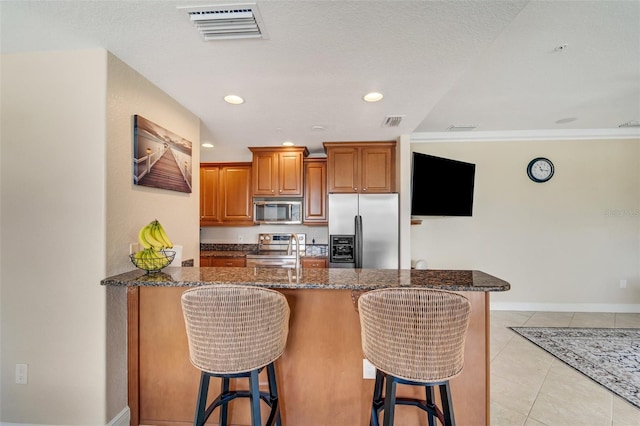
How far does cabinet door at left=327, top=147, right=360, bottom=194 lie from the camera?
12.6 feet

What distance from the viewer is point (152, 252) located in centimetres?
182

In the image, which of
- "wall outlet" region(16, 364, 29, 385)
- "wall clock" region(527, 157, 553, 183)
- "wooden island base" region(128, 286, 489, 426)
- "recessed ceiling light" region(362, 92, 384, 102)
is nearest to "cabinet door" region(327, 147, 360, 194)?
"recessed ceiling light" region(362, 92, 384, 102)

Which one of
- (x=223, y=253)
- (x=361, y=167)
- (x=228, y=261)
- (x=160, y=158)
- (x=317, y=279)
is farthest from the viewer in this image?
(x=223, y=253)

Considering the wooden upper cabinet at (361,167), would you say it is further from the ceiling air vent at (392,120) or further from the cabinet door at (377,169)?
the ceiling air vent at (392,120)

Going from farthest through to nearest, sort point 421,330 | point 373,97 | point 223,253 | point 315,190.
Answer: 1. point 223,253
2. point 315,190
3. point 373,97
4. point 421,330

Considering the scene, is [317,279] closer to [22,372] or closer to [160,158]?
[160,158]

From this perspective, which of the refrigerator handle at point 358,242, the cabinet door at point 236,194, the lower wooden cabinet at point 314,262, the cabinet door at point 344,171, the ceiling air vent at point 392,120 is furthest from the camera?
the cabinet door at point 236,194

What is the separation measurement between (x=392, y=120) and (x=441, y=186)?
128 centimetres

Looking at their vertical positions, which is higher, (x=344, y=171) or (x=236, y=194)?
(x=344, y=171)

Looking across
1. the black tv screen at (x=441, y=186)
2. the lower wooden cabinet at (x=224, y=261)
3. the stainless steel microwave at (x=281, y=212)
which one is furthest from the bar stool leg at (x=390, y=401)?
the lower wooden cabinet at (x=224, y=261)

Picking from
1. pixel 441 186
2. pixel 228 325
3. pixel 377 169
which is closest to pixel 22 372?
pixel 228 325

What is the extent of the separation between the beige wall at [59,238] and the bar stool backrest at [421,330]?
1.59m

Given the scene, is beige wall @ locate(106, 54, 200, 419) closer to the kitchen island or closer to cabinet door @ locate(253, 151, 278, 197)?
the kitchen island

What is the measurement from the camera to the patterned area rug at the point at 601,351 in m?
2.33
